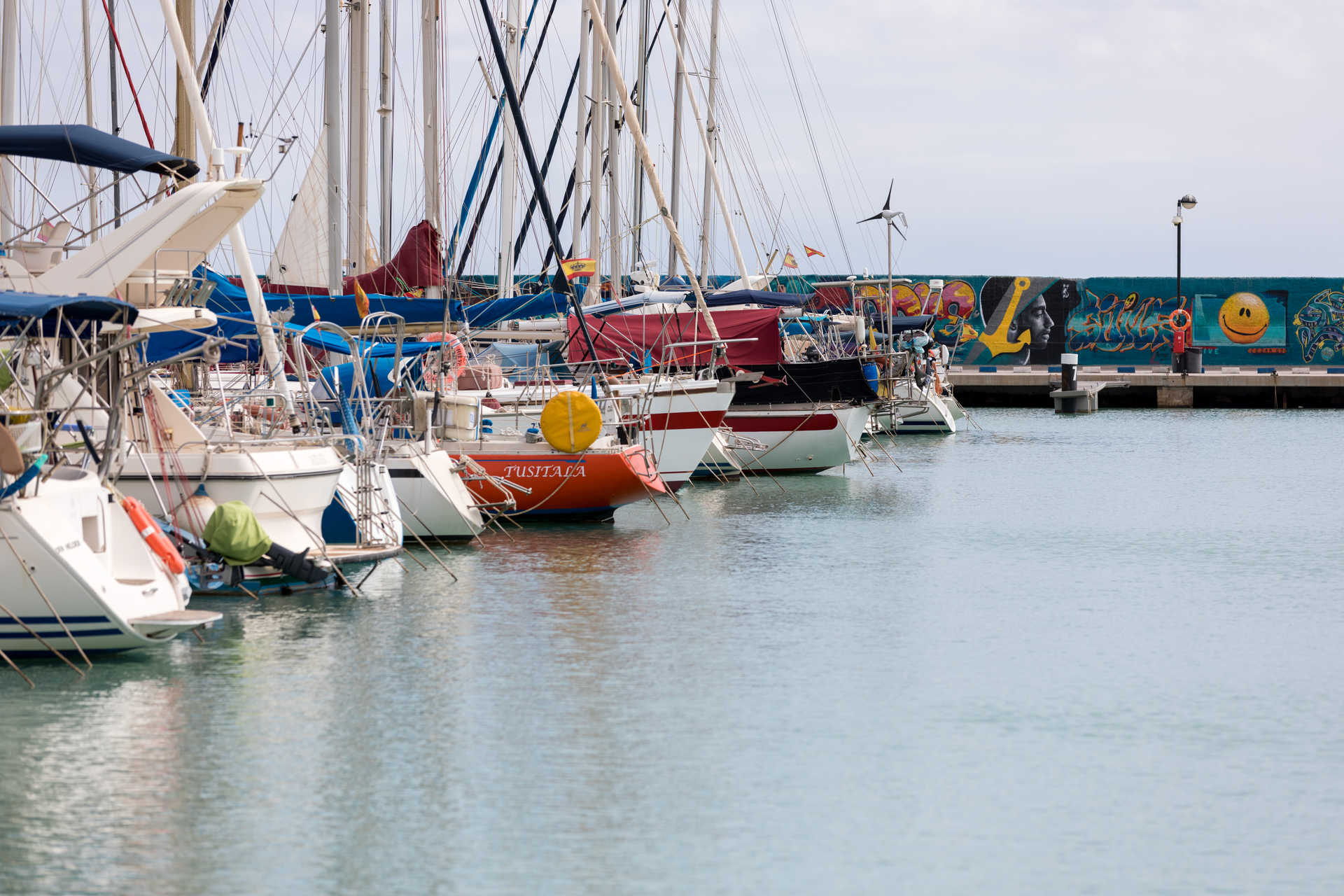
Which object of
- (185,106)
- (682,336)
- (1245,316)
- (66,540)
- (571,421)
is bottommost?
(66,540)

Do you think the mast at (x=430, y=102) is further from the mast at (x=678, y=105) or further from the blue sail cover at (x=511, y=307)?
the mast at (x=678, y=105)

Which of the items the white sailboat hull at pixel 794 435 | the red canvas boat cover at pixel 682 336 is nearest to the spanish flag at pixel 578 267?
the red canvas boat cover at pixel 682 336

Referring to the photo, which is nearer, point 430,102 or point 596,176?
point 430,102

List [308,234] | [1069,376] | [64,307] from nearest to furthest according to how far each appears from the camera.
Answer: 1. [64,307]
2. [308,234]
3. [1069,376]

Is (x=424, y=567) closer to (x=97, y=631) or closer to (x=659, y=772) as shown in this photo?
(x=97, y=631)

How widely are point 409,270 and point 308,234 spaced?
9.60m

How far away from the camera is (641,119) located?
38531 millimetres

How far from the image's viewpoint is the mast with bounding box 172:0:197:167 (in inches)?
709

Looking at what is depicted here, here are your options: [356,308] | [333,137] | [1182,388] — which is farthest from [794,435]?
[1182,388]

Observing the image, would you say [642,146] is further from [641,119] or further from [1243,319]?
[1243,319]

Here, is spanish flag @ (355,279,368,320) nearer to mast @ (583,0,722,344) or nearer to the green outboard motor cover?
mast @ (583,0,722,344)

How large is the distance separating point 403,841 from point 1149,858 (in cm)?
424

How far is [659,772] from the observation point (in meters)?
10.5

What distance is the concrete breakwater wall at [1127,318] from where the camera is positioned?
209 ft
